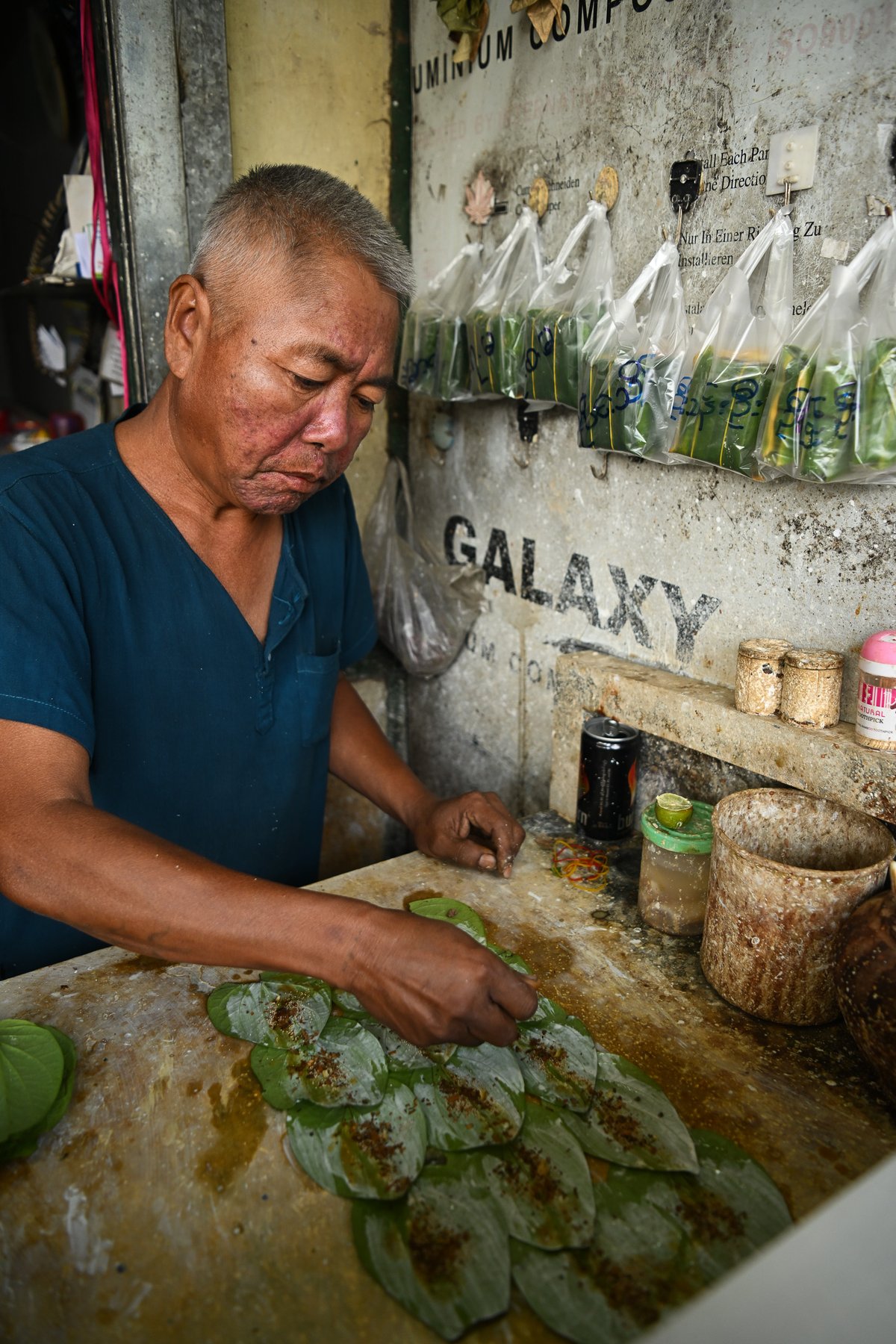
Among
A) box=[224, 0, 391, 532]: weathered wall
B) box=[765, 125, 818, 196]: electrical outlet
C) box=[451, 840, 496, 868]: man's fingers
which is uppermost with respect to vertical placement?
box=[224, 0, 391, 532]: weathered wall

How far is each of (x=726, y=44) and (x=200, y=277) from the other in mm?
923

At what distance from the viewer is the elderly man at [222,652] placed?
3.41 feet

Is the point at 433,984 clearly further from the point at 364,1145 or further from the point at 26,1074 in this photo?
the point at 26,1074

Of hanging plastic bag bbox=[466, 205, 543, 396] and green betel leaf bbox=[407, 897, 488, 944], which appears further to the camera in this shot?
hanging plastic bag bbox=[466, 205, 543, 396]

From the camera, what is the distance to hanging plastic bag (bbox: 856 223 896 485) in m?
1.12

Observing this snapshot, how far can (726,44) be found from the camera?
1408mm

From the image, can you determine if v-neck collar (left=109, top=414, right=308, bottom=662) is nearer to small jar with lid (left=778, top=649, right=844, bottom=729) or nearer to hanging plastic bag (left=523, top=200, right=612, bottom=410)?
hanging plastic bag (left=523, top=200, right=612, bottom=410)

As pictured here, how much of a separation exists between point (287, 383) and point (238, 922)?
0.72 m

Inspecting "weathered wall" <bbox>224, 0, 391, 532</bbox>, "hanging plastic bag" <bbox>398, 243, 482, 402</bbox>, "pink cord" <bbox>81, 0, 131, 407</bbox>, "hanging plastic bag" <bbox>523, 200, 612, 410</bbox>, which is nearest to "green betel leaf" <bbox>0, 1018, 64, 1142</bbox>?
"hanging plastic bag" <bbox>523, 200, 612, 410</bbox>

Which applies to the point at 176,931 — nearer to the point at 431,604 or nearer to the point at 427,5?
the point at 431,604

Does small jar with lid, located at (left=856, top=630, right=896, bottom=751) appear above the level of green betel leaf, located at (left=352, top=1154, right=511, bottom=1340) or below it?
above

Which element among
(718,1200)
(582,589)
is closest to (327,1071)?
(718,1200)

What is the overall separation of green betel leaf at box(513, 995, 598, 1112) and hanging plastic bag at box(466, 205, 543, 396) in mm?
1191

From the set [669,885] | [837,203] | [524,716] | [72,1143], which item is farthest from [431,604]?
[72,1143]
